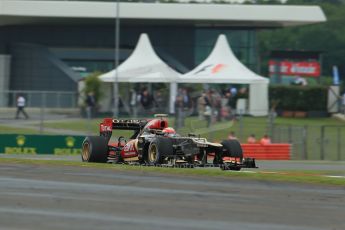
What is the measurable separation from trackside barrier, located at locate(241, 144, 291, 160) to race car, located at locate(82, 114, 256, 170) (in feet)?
32.6

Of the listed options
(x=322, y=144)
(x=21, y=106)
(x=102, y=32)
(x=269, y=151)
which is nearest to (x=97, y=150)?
(x=269, y=151)

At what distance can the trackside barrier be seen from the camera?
1158 inches

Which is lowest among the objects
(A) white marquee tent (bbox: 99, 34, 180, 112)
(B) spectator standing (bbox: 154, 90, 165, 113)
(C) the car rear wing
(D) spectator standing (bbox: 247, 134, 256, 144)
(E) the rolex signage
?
(E) the rolex signage

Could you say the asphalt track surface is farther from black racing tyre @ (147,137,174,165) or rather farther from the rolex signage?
the rolex signage

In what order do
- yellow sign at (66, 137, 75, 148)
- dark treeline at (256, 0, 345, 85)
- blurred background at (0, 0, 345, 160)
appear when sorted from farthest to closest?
dark treeline at (256, 0, 345, 85)
blurred background at (0, 0, 345, 160)
yellow sign at (66, 137, 75, 148)

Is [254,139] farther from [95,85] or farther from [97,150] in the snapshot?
[95,85]

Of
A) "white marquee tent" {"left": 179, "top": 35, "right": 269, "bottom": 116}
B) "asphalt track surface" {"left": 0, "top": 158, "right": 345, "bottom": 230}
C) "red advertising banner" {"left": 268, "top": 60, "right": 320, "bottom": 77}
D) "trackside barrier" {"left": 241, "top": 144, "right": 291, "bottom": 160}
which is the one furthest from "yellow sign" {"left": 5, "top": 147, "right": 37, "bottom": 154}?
"red advertising banner" {"left": 268, "top": 60, "right": 320, "bottom": 77}

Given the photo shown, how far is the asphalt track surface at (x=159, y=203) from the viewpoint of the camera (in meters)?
10.1

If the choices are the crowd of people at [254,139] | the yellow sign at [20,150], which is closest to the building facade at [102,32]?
the crowd of people at [254,139]

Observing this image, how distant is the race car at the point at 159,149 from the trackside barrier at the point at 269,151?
9.94m

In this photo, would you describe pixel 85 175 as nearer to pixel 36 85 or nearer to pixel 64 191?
pixel 64 191

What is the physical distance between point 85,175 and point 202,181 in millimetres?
1982

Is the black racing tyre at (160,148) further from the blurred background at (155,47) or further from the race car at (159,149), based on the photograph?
the blurred background at (155,47)

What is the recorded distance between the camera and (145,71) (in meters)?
44.2
